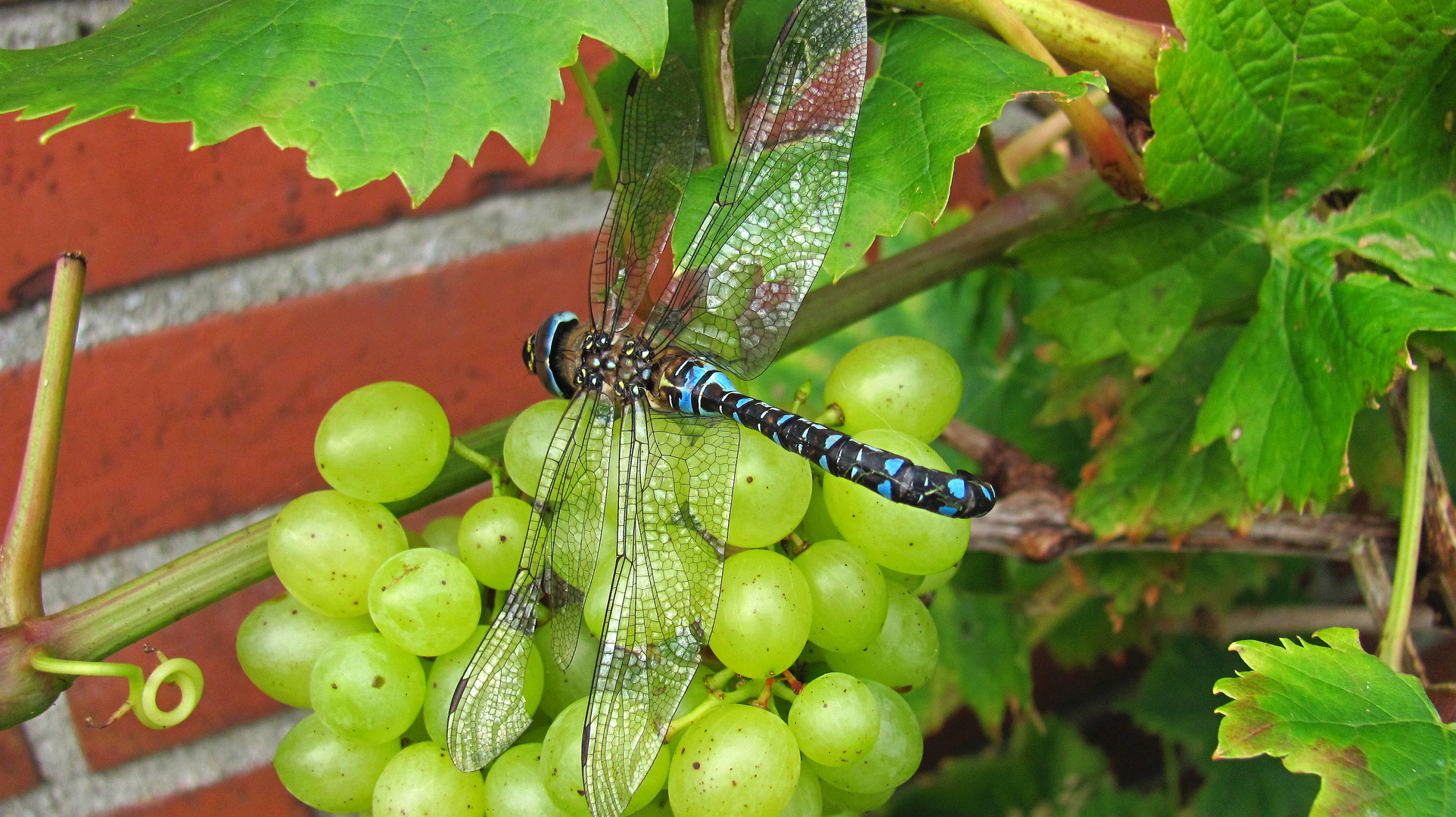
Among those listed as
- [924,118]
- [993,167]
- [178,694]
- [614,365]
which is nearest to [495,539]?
[614,365]

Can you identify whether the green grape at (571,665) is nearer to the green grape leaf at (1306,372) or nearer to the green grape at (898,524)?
the green grape at (898,524)

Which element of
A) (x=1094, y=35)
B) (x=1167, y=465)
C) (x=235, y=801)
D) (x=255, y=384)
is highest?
(x=1094, y=35)

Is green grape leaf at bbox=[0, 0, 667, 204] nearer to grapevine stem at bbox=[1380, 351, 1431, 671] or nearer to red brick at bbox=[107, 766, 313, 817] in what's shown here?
grapevine stem at bbox=[1380, 351, 1431, 671]

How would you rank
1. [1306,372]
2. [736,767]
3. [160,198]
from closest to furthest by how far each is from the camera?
1. [736,767]
2. [1306,372]
3. [160,198]

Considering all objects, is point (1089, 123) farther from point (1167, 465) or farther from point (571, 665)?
point (571, 665)

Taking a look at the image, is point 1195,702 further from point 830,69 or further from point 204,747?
point 204,747

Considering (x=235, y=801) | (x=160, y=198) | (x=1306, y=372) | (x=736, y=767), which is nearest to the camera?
(x=736, y=767)

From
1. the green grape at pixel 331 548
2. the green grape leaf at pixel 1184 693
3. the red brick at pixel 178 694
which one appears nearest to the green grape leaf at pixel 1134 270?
the green grape at pixel 331 548
